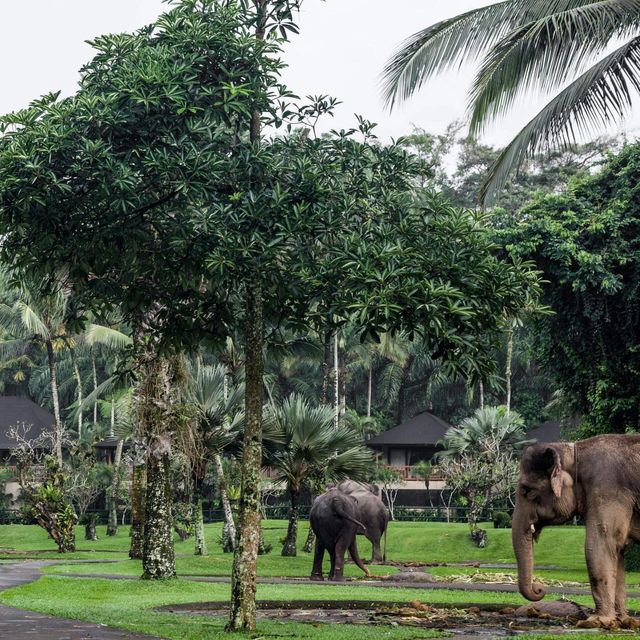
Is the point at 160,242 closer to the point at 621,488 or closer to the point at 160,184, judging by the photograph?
the point at 160,184

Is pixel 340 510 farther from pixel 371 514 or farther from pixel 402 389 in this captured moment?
pixel 402 389

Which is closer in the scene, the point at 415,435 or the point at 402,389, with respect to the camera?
the point at 415,435

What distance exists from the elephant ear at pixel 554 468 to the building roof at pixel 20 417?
172ft

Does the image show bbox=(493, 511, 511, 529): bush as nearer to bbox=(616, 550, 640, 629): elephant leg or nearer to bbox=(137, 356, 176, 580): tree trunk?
bbox=(137, 356, 176, 580): tree trunk

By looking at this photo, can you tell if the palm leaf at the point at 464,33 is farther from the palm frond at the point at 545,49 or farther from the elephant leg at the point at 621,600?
the elephant leg at the point at 621,600

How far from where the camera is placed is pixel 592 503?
510 inches

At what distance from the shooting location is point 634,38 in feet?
67.3

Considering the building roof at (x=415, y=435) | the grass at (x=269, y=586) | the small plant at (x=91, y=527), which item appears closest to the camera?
the grass at (x=269, y=586)

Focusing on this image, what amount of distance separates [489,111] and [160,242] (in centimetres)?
969

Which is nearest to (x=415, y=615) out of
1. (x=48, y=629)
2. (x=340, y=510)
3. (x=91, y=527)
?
(x=48, y=629)

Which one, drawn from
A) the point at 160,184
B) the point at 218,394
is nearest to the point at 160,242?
the point at 160,184

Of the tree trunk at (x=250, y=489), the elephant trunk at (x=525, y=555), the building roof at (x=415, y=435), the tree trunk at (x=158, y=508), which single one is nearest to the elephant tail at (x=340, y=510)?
the tree trunk at (x=158, y=508)

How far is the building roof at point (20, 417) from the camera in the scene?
62906 mm

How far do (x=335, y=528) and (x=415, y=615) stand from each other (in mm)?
10902
